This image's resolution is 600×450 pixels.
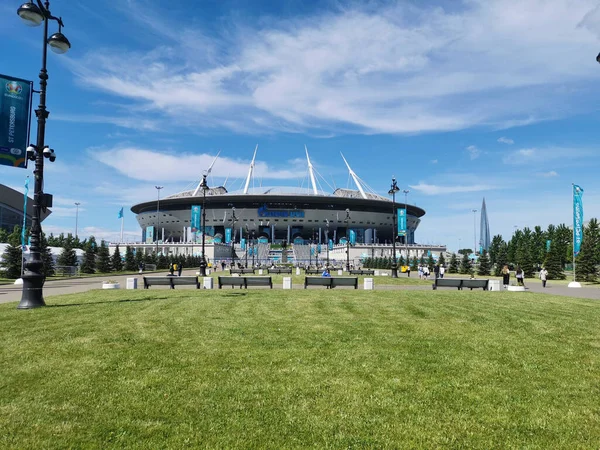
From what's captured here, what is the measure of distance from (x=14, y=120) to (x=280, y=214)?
114m

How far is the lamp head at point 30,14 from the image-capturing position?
36.0ft

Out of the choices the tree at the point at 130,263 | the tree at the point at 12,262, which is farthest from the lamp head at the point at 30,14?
the tree at the point at 130,263

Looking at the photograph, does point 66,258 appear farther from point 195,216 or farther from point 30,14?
point 30,14

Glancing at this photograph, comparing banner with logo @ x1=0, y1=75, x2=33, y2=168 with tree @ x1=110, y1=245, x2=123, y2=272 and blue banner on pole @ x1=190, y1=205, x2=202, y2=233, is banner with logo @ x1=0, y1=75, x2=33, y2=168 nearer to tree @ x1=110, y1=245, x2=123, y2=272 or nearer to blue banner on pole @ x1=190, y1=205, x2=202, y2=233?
tree @ x1=110, y1=245, x2=123, y2=272

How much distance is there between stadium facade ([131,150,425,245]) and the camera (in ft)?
404

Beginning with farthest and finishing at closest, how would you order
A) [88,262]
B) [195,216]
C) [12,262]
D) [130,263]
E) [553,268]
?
[195,216] < [130,263] < [88,262] < [553,268] < [12,262]

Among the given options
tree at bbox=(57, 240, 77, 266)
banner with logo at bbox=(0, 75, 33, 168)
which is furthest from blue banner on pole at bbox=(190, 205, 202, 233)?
banner with logo at bbox=(0, 75, 33, 168)

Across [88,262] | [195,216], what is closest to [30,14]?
[88,262]

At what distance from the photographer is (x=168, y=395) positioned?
5.32 meters

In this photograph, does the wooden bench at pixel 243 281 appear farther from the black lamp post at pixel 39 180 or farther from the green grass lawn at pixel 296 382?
the green grass lawn at pixel 296 382

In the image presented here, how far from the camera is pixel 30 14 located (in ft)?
36.4

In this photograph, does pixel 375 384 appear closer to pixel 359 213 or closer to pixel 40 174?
pixel 40 174

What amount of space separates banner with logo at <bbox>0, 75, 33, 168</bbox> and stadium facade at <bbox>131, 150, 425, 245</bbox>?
103014 mm

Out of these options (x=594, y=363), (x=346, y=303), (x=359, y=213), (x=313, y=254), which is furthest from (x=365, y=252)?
(x=594, y=363)
